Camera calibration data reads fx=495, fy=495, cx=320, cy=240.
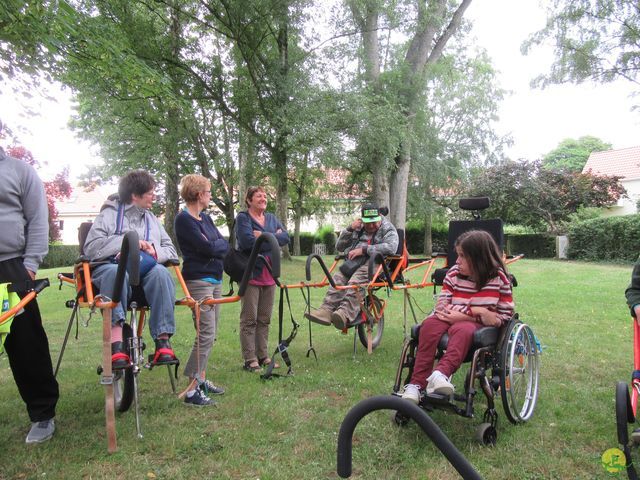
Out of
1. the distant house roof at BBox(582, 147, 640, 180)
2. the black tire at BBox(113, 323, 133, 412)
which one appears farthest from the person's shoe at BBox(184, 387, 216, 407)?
the distant house roof at BBox(582, 147, 640, 180)

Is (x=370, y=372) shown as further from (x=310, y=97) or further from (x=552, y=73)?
(x=552, y=73)

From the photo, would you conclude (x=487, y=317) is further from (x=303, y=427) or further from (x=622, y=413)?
(x=303, y=427)

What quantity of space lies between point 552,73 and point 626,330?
375 inches

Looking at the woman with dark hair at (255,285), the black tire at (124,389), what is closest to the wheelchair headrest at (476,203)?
the woman with dark hair at (255,285)

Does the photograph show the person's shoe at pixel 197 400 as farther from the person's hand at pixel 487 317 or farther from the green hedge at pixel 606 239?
the green hedge at pixel 606 239

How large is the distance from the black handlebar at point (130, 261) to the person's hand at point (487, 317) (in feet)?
7.44

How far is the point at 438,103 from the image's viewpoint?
2680 centimetres

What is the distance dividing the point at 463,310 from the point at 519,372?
2.26 ft

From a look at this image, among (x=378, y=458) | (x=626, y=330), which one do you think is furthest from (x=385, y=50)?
(x=378, y=458)

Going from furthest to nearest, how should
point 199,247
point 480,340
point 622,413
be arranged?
point 199,247 → point 480,340 → point 622,413

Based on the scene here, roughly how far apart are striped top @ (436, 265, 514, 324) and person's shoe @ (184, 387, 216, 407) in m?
1.99

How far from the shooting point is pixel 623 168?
114 feet

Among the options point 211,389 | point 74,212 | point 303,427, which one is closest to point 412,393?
point 303,427

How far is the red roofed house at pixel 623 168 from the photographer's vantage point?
32.3 m
